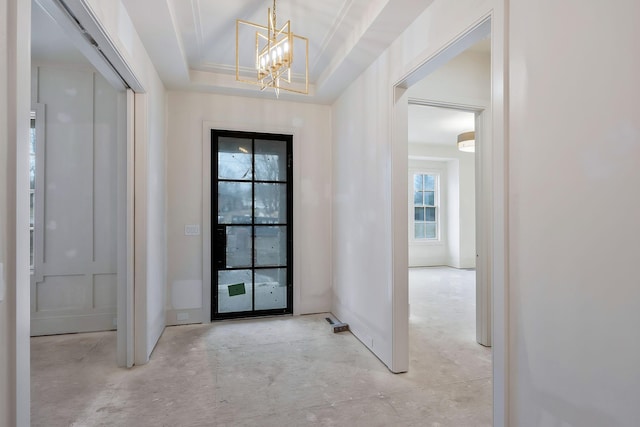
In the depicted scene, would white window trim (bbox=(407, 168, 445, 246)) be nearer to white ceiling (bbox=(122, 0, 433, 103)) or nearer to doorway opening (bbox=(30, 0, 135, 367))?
white ceiling (bbox=(122, 0, 433, 103))

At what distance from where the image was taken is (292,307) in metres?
4.19

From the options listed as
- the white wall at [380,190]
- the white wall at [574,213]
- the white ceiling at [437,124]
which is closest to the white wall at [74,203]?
the white wall at [380,190]

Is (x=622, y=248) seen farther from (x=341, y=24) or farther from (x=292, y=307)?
(x=292, y=307)

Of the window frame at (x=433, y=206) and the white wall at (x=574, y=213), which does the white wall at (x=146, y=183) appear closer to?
the white wall at (x=574, y=213)

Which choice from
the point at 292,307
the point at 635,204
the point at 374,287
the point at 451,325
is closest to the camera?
the point at 635,204

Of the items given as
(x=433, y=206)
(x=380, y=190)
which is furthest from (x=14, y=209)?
(x=433, y=206)

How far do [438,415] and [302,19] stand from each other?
3.15m

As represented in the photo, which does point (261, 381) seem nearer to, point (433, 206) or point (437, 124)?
point (437, 124)

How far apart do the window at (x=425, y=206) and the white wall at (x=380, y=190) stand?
4.78 m

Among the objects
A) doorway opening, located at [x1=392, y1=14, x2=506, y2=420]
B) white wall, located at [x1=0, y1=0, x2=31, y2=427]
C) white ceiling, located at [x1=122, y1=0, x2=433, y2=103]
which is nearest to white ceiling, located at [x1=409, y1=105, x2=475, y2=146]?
doorway opening, located at [x1=392, y1=14, x2=506, y2=420]

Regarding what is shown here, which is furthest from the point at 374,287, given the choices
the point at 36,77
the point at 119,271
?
the point at 36,77

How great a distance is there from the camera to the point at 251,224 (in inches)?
161

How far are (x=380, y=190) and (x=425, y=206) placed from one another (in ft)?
18.7

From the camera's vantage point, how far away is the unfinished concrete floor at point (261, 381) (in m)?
2.10
